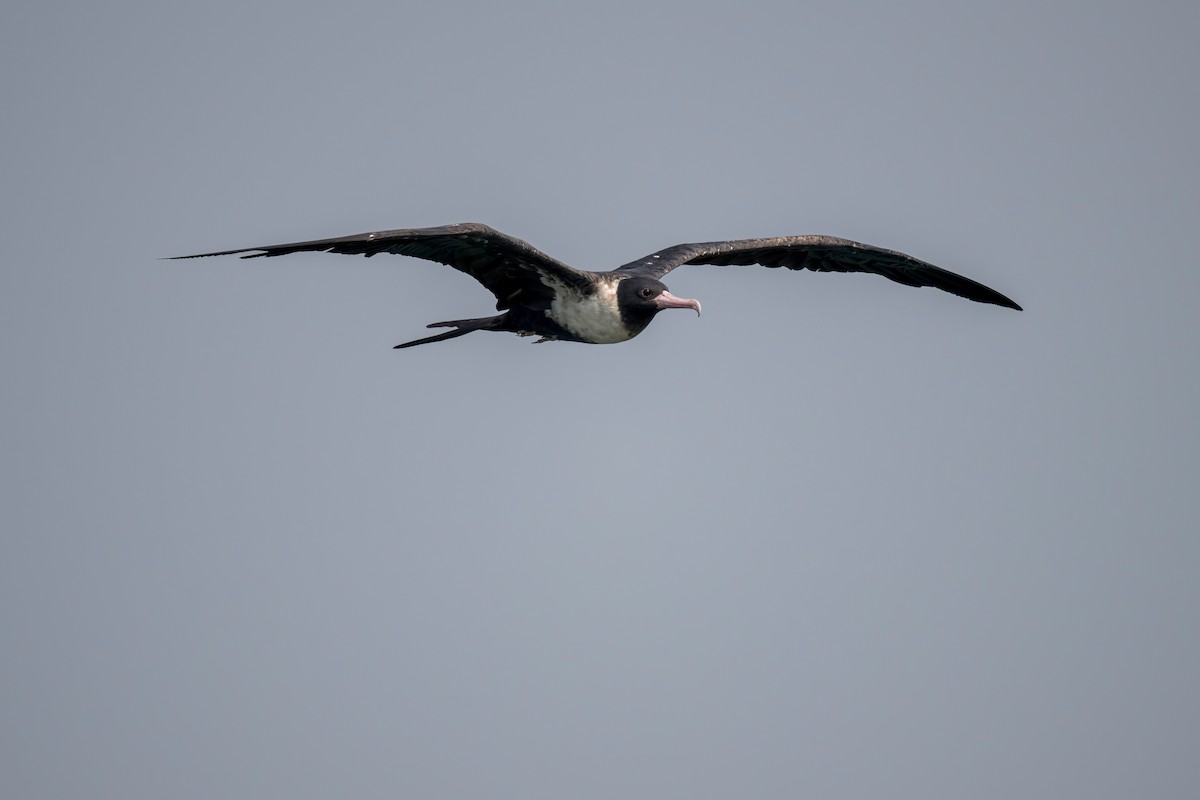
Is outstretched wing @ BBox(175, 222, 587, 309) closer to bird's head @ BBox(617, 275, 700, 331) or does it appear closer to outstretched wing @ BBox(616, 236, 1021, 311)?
bird's head @ BBox(617, 275, 700, 331)

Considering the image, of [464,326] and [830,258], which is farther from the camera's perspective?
[830,258]

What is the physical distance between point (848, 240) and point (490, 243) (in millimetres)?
5186

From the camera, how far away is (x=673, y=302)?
14969 millimetres

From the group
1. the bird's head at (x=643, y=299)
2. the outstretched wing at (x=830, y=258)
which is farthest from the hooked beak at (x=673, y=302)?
the outstretched wing at (x=830, y=258)

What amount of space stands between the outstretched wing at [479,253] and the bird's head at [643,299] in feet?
1.47

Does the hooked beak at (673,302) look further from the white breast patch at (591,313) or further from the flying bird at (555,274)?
the white breast patch at (591,313)

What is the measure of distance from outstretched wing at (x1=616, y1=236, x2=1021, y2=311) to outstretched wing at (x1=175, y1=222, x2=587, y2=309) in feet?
5.31

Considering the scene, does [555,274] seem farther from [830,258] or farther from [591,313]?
[830,258]

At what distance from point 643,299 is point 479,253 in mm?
1693

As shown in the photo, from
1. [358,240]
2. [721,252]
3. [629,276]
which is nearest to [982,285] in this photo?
[721,252]

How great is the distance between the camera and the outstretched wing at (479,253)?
12.6 meters

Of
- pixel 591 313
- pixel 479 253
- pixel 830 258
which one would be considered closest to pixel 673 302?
pixel 591 313

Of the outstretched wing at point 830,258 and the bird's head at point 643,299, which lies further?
the outstretched wing at point 830,258

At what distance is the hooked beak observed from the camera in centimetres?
1497
